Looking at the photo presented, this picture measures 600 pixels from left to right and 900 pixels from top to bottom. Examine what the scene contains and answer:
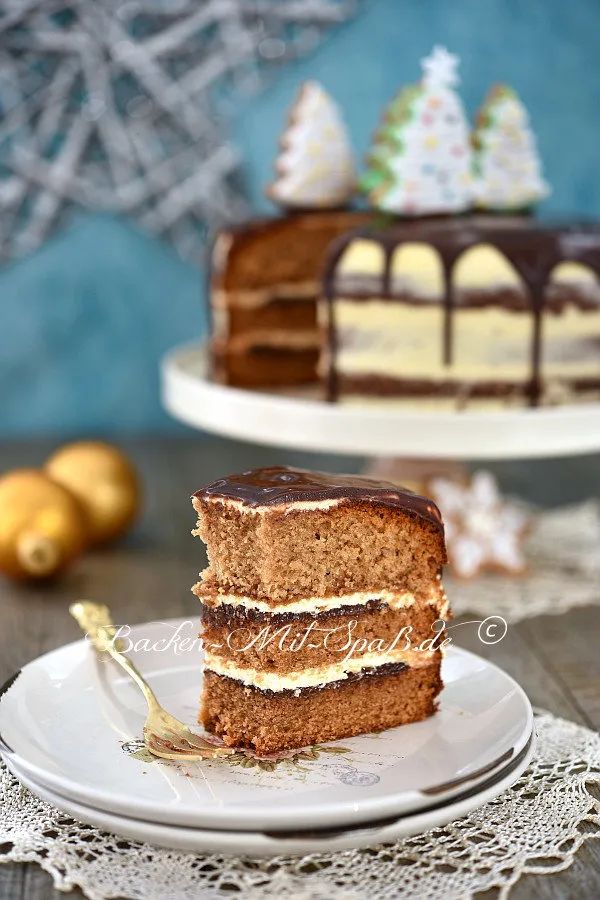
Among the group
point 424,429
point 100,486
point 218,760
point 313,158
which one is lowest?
point 100,486

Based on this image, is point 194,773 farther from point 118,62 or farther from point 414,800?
point 118,62

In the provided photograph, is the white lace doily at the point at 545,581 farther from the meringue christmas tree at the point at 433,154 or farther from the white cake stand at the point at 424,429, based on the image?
the meringue christmas tree at the point at 433,154

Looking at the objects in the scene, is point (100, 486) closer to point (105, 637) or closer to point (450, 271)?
point (450, 271)

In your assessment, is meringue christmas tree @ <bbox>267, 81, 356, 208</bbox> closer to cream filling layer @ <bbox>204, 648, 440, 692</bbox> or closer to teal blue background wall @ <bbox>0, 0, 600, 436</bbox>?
teal blue background wall @ <bbox>0, 0, 600, 436</bbox>

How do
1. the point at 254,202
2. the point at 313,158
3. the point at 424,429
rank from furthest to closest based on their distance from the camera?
the point at 254,202 → the point at 313,158 → the point at 424,429

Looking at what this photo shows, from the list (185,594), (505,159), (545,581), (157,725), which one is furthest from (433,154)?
(157,725)
